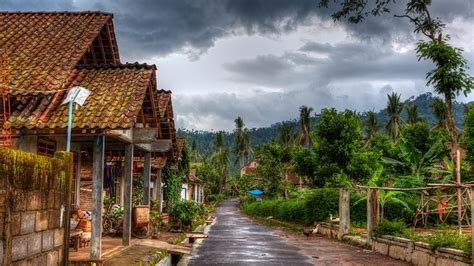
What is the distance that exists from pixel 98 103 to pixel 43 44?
144 inches

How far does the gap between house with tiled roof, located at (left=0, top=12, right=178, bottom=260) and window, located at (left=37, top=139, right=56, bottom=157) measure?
0.03 m

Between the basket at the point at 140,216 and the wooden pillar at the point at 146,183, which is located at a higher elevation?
the wooden pillar at the point at 146,183

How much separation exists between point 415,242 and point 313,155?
20.1m

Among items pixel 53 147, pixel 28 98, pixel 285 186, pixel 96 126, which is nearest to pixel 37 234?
pixel 96 126

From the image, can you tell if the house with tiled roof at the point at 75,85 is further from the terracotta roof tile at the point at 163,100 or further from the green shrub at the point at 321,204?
the green shrub at the point at 321,204

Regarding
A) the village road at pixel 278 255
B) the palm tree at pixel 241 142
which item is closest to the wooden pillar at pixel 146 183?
the village road at pixel 278 255

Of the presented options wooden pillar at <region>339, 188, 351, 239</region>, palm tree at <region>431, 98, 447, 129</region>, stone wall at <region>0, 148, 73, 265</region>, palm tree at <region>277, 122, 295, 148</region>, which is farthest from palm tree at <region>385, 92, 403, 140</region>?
stone wall at <region>0, 148, 73, 265</region>

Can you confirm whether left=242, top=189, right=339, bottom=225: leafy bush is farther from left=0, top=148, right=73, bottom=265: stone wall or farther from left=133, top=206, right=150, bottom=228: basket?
left=0, top=148, right=73, bottom=265: stone wall

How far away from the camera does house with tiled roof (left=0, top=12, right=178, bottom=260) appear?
428 inches

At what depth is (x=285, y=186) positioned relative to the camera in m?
48.2

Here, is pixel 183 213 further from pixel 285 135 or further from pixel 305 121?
pixel 285 135

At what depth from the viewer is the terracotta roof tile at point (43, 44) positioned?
11727 mm

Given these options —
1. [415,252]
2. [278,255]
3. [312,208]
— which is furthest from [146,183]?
[312,208]

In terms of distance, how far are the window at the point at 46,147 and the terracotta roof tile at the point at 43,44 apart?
1779 mm
